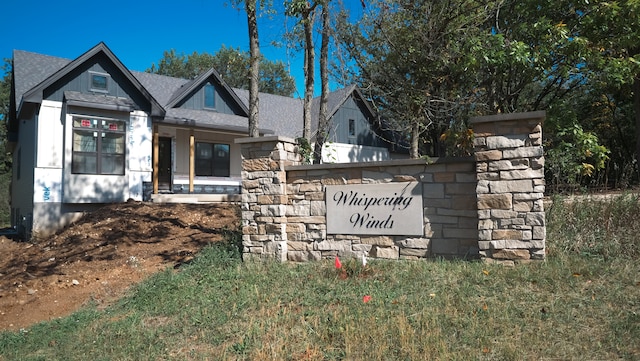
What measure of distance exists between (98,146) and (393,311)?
1263 cm

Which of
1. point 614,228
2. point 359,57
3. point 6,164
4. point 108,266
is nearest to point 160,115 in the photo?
point 359,57

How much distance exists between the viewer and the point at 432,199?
655cm

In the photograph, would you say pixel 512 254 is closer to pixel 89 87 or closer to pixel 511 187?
pixel 511 187

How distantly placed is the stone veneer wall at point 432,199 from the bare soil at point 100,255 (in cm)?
205

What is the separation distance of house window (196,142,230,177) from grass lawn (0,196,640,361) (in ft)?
41.5

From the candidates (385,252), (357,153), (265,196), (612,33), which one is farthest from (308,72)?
(357,153)

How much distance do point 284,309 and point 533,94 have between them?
14.7 meters

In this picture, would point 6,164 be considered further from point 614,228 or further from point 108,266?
point 614,228

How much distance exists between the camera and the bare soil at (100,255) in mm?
7355

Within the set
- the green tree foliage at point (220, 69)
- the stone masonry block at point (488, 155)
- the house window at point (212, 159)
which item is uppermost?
the green tree foliage at point (220, 69)

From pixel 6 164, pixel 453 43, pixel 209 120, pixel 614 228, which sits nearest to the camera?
pixel 614 228

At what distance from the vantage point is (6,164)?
114ft

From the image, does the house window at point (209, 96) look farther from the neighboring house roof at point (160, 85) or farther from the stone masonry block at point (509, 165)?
the stone masonry block at point (509, 165)

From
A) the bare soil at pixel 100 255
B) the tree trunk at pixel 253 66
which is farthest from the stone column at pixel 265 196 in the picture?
the bare soil at pixel 100 255
